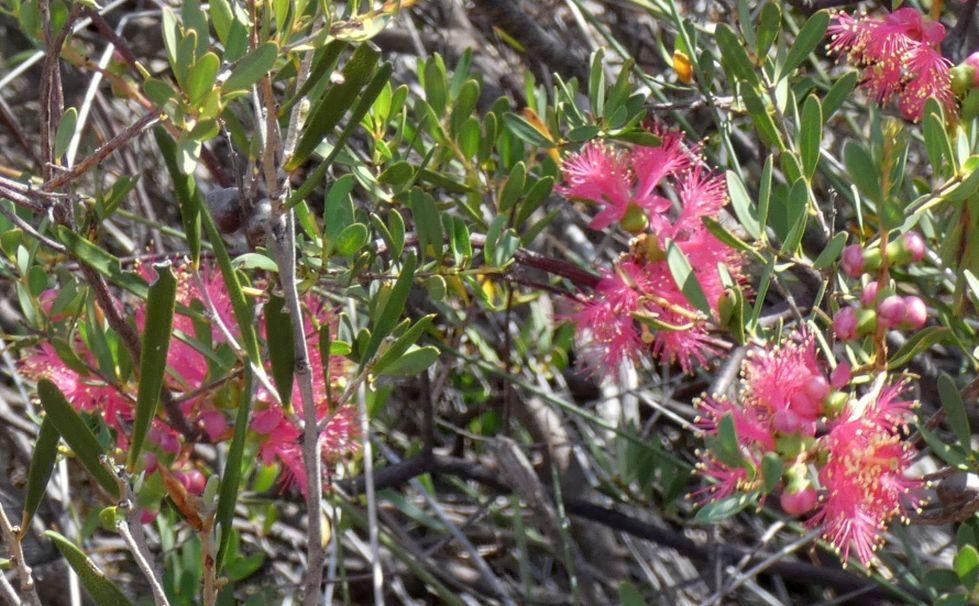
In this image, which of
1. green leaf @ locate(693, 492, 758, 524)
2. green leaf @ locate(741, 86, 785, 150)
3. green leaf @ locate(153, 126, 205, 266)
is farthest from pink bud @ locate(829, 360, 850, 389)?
green leaf @ locate(153, 126, 205, 266)

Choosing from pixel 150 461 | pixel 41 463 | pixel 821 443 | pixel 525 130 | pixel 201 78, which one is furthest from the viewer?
pixel 525 130

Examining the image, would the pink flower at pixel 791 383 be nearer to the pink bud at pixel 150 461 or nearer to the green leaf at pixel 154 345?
the green leaf at pixel 154 345

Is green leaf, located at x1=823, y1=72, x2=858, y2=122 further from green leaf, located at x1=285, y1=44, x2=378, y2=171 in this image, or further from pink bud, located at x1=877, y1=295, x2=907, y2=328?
green leaf, located at x1=285, y1=44, x2=378, y2=171

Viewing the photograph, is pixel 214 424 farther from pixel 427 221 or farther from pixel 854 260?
pixel 854 260

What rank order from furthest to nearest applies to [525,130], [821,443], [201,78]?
[525,130], [821,443], [201,78]

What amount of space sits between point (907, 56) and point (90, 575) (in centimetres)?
83

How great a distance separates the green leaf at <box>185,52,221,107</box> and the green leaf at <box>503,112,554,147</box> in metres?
0.57

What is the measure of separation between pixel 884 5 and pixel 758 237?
1.57 ft

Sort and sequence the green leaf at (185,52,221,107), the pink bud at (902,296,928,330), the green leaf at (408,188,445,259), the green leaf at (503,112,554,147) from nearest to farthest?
the green leaf at (185,52,221,107) → the pink bud at (902,296,928,330) → the green leaf at (408,188,445,259) → the green leaf at (503,112,554,147)

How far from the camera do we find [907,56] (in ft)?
3.60

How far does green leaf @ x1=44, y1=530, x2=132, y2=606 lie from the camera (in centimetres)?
71

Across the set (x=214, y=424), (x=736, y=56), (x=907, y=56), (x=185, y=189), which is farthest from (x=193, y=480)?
(x=907, y=56)

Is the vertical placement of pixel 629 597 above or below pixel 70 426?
below

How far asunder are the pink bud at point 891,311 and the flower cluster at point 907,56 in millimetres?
265
